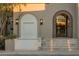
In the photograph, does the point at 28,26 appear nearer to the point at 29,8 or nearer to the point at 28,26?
the point at 28,26

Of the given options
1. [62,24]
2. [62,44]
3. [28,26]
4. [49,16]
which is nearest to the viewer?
[62,44]

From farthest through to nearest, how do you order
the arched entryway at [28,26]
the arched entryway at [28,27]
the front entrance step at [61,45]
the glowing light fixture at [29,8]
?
the glowing light fixture at [29,8] < the arched entryway at [28,26] < the arched entryway at [28,27] < the front entrance step at [61,45]

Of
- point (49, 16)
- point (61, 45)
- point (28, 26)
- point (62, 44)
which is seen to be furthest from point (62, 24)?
point (61, 45)

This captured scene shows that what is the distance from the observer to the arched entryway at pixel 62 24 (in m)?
21.4

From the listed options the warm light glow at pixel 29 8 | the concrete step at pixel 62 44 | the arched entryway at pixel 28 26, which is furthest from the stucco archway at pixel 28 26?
the concrete step at pixel 62 44

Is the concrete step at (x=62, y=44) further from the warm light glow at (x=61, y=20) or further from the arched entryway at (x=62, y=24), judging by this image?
the warm light glow at (x=61, y=20)

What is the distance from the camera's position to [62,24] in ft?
75.5

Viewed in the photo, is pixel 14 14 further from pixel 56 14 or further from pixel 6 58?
pixel 6 58

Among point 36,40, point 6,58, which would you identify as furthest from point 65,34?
point 6,58

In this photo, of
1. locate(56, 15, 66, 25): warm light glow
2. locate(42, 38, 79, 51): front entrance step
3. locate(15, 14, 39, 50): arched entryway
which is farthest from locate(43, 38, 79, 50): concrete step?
locate(56, 15, 66, 25): warm light glow

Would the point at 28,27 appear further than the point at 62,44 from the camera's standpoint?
Yes

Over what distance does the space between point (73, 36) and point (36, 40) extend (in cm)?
536

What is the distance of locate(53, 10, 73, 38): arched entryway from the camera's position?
843 inches

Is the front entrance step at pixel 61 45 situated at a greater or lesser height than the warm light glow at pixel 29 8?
lesser
